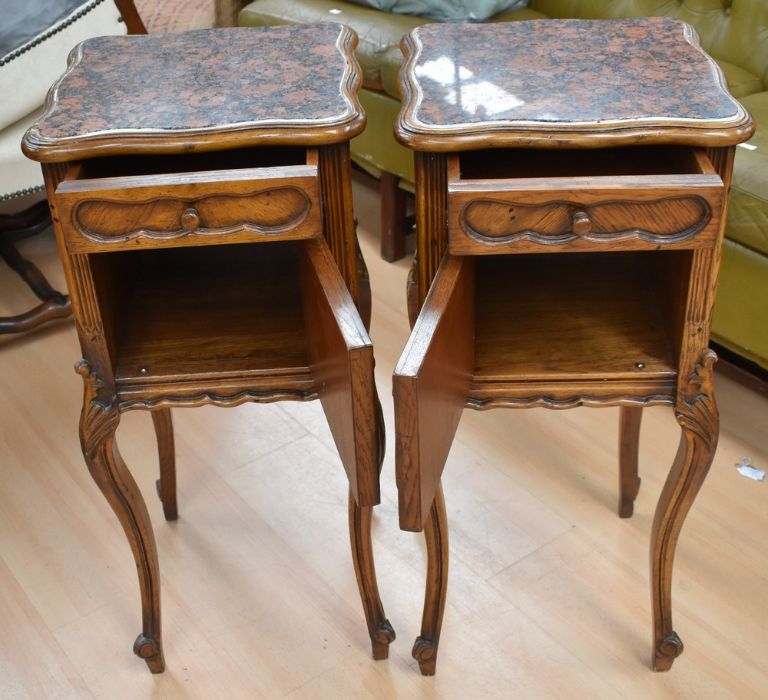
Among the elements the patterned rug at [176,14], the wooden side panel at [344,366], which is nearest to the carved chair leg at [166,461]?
the wooden side panel at [344,366]

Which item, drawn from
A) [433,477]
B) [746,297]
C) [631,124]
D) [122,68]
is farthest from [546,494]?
[122,68]

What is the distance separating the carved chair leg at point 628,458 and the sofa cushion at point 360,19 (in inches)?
35.2

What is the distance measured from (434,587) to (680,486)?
1.02 feet

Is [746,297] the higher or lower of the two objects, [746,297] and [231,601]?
the higher

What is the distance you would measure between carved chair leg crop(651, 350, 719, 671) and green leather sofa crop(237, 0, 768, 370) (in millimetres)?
507

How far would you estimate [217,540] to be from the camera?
1.48 meters

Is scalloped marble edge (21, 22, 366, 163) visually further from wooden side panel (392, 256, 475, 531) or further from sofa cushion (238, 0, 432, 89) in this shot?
sofa cushion (238, 0, 432, 89)

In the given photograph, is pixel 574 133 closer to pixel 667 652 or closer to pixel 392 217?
pixel 667 652

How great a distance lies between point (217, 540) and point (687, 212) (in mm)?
870

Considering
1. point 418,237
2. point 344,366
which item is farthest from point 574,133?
point 344,366

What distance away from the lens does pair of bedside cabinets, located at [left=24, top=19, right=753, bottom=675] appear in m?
0.93

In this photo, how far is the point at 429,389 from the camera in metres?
0.89

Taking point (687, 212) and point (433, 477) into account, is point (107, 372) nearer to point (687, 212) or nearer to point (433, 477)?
point (433, 477)

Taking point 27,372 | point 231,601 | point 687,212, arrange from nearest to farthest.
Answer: point 687,212, point 231,601, point 27,372
